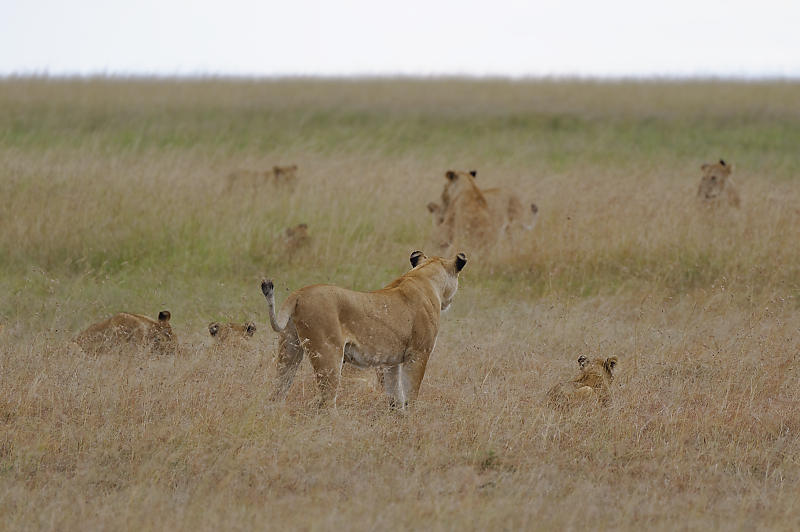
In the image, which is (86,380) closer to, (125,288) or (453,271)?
(453,271)

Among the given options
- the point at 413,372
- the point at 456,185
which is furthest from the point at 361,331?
the point at 456,185

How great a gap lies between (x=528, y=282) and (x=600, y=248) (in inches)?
35.7

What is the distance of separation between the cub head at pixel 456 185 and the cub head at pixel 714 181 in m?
2.98

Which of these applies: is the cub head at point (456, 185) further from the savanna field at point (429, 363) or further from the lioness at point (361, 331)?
the lioness at point (361, 331)

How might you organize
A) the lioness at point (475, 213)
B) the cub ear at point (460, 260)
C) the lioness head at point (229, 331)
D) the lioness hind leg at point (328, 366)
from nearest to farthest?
the lioness hind leg at point (328, 366) < the cub ear at point (460, 260) < the lioness head at point (229, 331) < the lioness at point (475, 213)

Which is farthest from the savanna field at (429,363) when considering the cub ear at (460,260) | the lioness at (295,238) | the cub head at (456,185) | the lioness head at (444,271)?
the cub ear at (460,260)

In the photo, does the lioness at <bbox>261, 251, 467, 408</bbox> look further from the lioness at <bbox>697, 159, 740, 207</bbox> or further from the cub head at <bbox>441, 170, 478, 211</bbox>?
the lioness at <bbox>697, 159, 740, 207</bbox>

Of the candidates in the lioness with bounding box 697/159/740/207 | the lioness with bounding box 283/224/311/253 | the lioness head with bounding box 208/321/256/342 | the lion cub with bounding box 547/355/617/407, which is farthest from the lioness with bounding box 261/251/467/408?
the lioness with bounding box 697/159/740/207

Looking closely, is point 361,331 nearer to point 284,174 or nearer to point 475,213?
point 475,213

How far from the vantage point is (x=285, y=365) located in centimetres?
598

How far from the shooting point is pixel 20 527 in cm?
429

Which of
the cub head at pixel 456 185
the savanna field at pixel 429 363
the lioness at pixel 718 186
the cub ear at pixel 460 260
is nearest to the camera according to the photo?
the savanna field at pixel 429 363

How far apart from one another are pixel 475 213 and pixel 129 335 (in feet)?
15.3

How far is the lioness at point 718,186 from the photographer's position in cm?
1231
